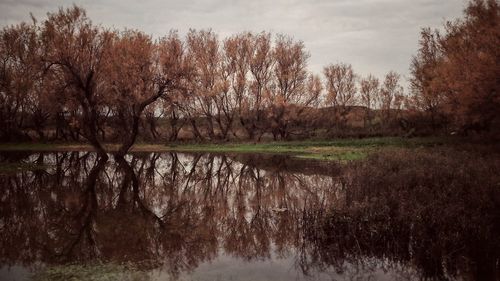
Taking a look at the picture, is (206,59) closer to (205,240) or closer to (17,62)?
(17,62)

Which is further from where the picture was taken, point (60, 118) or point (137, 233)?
point (60, 118)

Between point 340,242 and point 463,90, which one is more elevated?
point 463,90

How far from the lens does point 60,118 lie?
46.6 m

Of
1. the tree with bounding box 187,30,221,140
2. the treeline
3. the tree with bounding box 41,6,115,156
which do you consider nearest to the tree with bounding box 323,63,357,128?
the treeline

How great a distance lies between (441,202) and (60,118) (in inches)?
1796

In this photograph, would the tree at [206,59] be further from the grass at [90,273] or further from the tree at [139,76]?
the grass at [90,273]

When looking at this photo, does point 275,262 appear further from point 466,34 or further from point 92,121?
point 466,34

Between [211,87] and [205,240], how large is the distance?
40.7 metres

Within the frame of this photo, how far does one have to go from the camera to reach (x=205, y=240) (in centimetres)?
930

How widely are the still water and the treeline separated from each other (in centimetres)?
1426

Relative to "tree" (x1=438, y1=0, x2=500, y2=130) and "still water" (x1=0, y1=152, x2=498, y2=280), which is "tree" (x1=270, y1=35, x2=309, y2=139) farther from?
"still water" (x1=0, y1=152, x2=498, y2=280)

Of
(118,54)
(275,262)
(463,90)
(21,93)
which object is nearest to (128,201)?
(275,262)

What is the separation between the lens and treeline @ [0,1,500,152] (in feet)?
88.5

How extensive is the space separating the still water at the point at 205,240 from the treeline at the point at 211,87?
1426 cm
